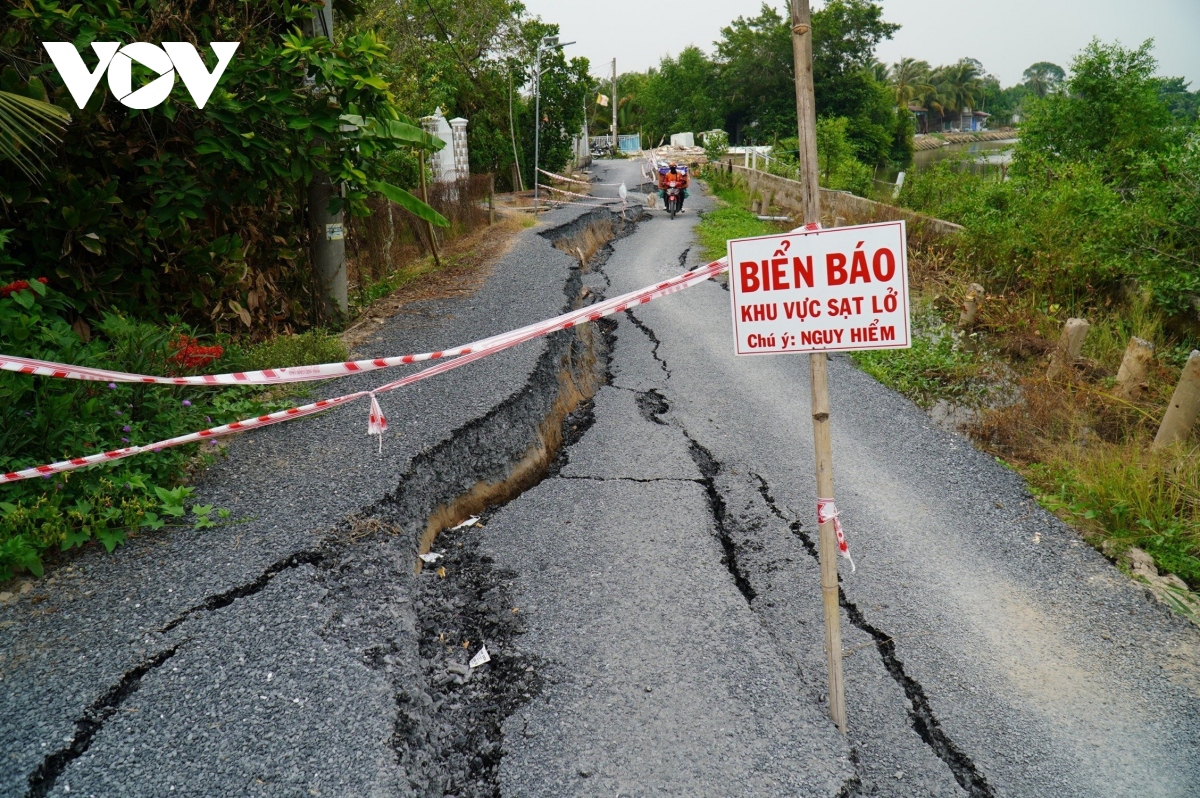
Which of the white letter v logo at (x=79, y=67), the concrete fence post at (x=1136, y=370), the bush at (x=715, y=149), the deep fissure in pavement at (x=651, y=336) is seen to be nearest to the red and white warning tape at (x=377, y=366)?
the white letter v logo at (x=79, y=67)

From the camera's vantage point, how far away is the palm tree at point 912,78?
73375 millimetres

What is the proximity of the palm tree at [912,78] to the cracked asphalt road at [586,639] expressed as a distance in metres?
78.3

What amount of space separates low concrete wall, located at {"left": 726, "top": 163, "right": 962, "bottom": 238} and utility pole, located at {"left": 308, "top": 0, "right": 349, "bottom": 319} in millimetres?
7487

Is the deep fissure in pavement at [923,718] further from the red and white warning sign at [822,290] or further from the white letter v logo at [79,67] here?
the white letter v logo at [79,67]

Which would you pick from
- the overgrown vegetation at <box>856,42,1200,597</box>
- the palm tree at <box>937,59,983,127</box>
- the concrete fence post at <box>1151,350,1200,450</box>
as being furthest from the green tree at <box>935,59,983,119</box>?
the concrete fence post at <box>1151,350,1200,450</box>

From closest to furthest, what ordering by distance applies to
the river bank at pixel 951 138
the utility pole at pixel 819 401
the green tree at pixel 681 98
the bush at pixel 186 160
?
the utility pole at pixel 819 401 < the bush at pixel 186 160 < the green tree at pixel 681 98 < the river bank at pixel 951 138

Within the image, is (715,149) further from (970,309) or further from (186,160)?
(186,160)

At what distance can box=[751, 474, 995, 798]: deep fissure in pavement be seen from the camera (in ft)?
9.52

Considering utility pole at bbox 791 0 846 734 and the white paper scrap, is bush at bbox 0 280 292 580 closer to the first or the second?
the white paper scrap

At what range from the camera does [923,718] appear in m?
3.20

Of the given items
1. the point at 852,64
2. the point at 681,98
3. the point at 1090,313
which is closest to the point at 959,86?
the point at 681,98

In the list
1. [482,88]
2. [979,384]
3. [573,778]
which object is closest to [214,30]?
[573,778]

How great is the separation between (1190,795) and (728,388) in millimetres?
4688

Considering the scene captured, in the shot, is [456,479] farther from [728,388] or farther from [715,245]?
[715,245]
